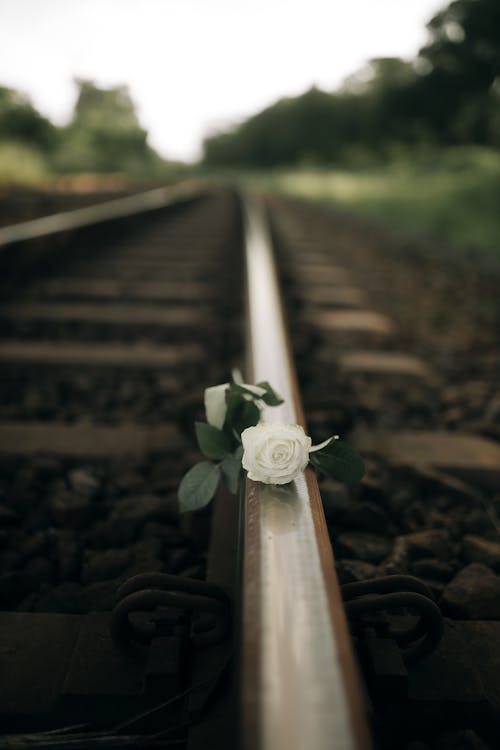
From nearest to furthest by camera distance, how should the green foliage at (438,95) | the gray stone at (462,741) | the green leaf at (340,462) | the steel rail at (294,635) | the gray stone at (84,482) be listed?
the steel rail at (294,635) → the gray stone at (462,741) → the green leaf at (340,462) → the gray stone at (84,482) → the green foliage at (438,95)

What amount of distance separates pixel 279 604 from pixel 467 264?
5685 millimetres

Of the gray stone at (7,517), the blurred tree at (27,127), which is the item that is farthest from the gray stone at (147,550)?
the blurred tree at (27,127)

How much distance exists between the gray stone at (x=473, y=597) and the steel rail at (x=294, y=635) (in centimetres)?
45

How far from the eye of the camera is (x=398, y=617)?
1.04 meters

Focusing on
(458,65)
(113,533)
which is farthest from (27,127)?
(458,65)

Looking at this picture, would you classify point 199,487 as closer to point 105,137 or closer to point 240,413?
point 240,413

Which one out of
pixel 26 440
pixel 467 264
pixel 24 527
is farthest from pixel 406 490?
pixel 467 264

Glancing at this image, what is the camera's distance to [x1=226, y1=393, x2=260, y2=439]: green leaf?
116 centimetres

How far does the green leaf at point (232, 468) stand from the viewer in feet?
3.50

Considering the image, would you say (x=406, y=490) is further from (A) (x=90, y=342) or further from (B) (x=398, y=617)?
(A) (x=90, y=342)

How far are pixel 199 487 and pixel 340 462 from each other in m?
0.28

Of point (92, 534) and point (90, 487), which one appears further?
point (90, 487)

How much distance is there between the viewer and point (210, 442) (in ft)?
3.70

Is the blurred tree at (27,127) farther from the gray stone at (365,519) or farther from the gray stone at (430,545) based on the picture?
the gray stone at (430,545)
